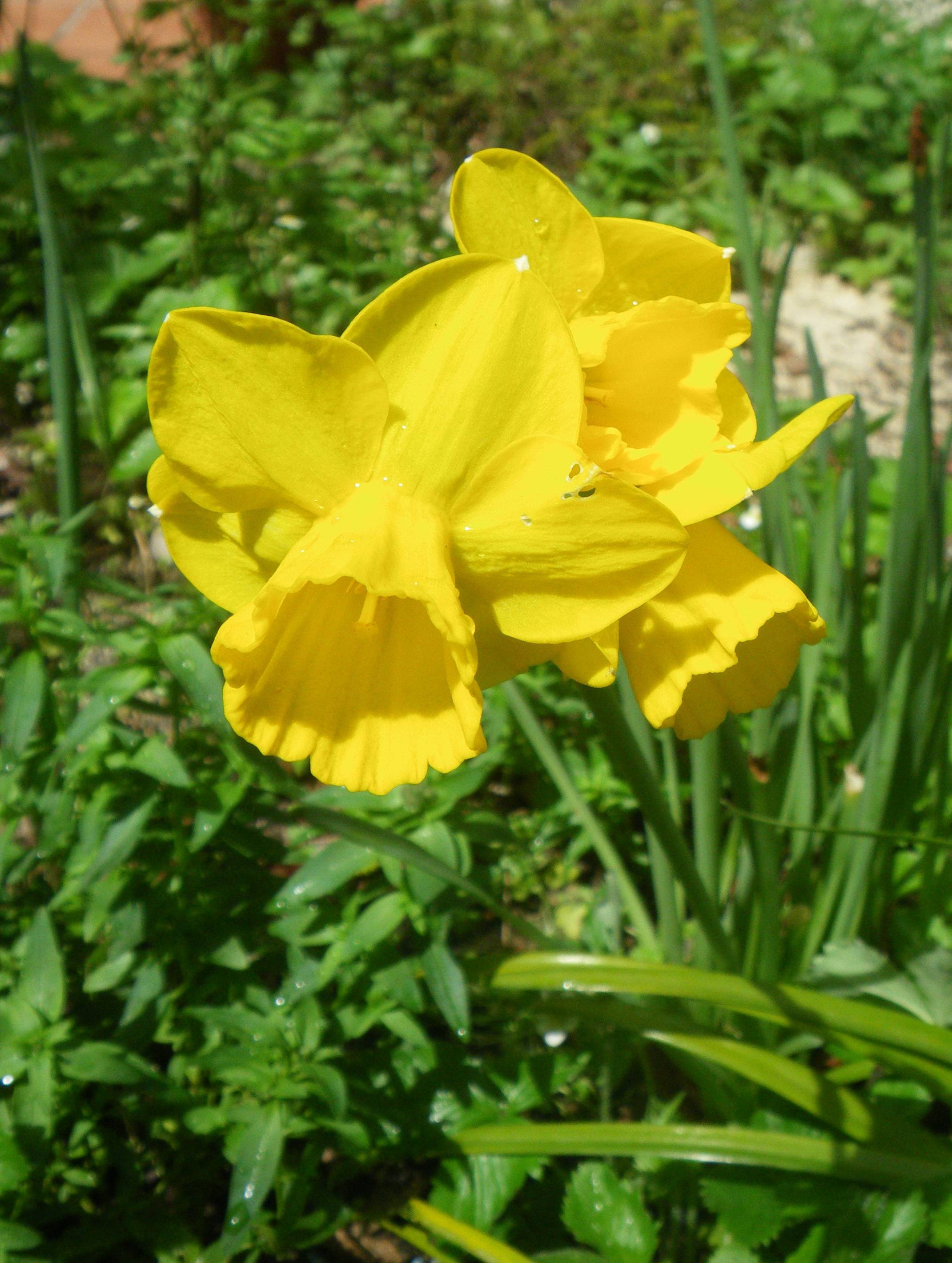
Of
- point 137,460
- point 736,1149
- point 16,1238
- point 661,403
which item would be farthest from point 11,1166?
point 137,460

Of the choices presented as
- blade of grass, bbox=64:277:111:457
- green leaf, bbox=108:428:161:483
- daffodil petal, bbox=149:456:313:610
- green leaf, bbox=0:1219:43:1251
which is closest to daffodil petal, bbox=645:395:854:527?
daffodil petal, bbox=149:456:313:610

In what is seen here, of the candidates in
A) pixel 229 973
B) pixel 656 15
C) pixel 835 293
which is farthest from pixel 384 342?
pixel 656 15

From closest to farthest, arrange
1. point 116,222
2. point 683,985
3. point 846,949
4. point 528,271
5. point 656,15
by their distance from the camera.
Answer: point 528,271
point 683,985
point 846,949
point 116,222
point 656,15

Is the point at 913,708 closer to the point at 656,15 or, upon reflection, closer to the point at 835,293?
the point at 835,293

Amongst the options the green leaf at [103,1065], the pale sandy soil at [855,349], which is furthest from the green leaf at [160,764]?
the pale sandy soil at [855,349]

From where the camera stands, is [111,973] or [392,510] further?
[111,973]

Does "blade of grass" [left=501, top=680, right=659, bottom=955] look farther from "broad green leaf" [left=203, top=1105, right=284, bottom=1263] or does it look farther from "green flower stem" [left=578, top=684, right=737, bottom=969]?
"broad green leaf" [left=203, top=1105, right=284, bottom=1263]

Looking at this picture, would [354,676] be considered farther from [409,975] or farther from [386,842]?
[409,975]
